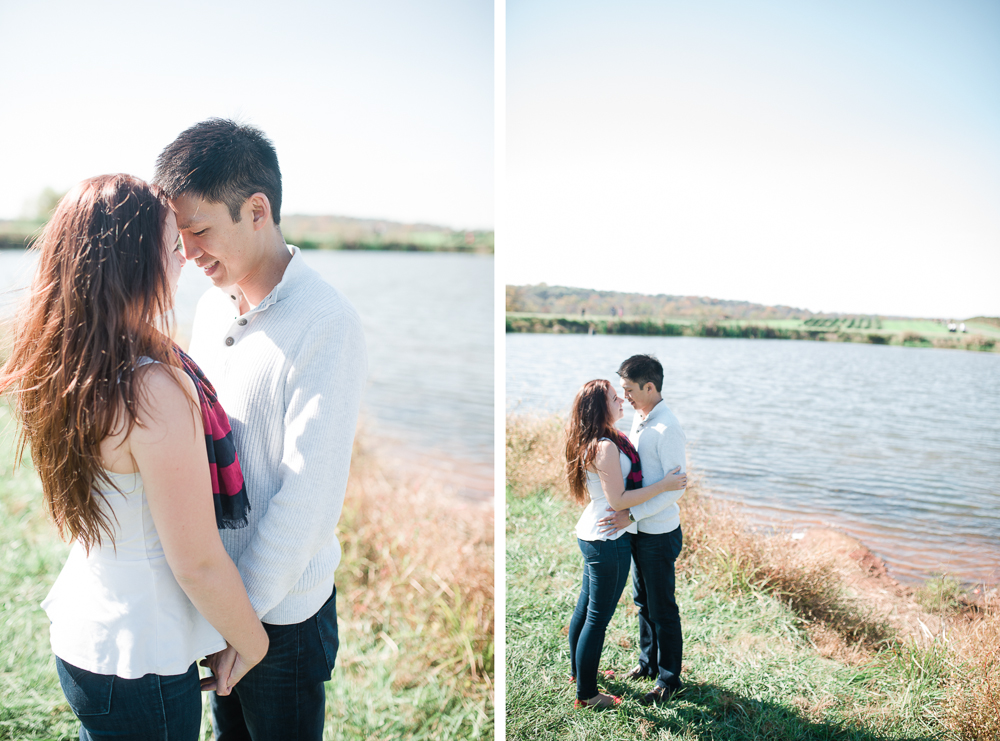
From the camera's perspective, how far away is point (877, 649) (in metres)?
2.24

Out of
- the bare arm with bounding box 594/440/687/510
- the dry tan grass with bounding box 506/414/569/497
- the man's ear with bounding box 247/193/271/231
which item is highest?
the man's ear with bounding box 247/193/271/231

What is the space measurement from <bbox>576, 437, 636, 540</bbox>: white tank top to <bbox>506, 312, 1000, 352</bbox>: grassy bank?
0.94 m

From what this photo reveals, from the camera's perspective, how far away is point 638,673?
238 centimetres

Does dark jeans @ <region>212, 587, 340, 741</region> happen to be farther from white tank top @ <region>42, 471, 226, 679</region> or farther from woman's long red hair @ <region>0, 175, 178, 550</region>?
woman's long red hair @ <region>0, 175, 178, 550</region>

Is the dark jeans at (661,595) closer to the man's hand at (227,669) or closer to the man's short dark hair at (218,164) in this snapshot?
the man's hand at (227,669)

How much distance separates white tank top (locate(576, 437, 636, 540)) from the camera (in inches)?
84.0

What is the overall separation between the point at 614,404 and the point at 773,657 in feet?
4.00

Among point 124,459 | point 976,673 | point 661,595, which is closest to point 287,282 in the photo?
point 124,459

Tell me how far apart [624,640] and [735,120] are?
2.33 metres

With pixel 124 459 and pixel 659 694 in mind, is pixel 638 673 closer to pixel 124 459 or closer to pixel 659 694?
pixel 659 694

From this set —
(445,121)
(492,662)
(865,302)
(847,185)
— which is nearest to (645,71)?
(847,185)

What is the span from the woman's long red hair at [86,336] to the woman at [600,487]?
4.88ft

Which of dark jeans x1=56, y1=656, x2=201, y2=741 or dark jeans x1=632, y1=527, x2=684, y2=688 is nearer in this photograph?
dark jeans x1=56, y1=656, x2=201, y2=741

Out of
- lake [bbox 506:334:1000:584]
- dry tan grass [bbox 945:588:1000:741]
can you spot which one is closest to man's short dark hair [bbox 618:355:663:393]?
lake [bbox 506:334:1000:584]
